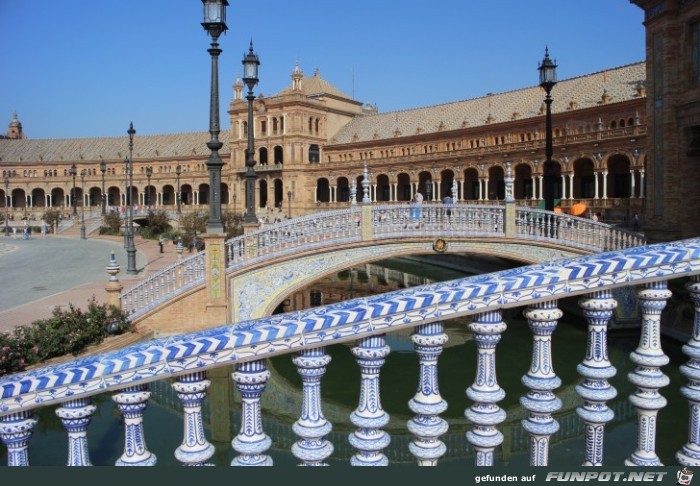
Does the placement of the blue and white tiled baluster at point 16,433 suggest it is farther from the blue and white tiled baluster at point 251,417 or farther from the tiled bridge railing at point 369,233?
the tiled bridge railing at point 369,233

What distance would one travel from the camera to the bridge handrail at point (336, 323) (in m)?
2.57

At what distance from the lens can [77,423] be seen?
2637 mm

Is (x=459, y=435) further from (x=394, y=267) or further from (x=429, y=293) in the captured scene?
(x=394, y=267)

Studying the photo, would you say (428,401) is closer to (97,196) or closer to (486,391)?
(486,391)

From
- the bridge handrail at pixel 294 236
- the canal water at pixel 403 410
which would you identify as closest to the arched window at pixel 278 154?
the bridge handrail at pixel 294 236

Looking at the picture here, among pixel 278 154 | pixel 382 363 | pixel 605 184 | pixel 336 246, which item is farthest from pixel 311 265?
pixel 278 154

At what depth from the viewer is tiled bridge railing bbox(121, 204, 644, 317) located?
14352mm

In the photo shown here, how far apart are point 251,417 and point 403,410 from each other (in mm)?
6885

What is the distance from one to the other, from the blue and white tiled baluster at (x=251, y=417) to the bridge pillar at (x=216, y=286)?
11295 mm

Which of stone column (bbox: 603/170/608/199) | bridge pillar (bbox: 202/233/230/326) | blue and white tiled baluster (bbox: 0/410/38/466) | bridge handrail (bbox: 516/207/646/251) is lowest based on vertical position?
bridge pillar (bbox: 202/233/230/326)

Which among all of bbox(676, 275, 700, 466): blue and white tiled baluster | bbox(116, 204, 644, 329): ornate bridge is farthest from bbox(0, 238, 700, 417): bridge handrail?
bbox(116, 204, 644, 329): ornate bridge

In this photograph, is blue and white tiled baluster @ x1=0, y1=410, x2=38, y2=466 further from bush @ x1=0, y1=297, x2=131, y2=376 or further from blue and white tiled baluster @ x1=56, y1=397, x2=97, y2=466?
bush @ x1=0, y1=297, x2=131, y2=376

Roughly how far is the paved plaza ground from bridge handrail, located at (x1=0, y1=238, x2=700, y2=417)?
13.2m

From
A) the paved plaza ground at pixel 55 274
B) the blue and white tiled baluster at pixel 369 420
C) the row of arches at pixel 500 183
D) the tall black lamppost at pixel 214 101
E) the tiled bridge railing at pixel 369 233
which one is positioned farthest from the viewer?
the row of arches at pixel 500 183
